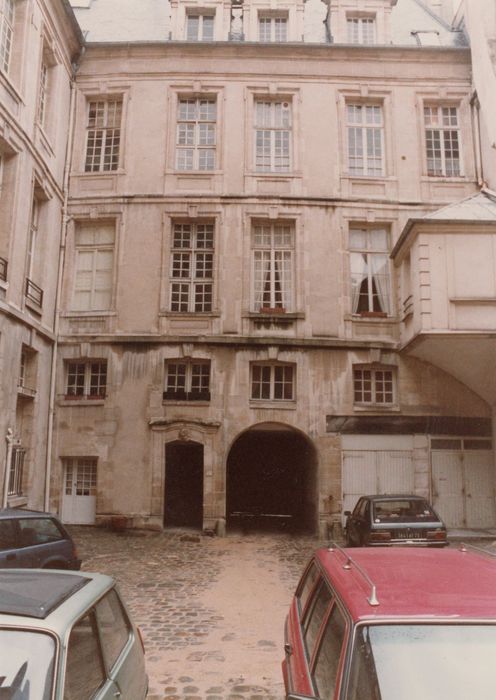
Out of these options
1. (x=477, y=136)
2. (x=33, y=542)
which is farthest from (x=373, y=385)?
(x=33, y=542)

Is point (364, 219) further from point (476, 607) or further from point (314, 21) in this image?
point (476, 607)

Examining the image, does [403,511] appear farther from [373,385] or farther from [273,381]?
[273,381]

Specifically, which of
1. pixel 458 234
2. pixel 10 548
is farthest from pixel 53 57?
pixel 10 548

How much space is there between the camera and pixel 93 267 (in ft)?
59.4

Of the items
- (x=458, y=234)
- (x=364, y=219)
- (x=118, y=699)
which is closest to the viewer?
(x=118, y=699)

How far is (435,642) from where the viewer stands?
274 centimetres

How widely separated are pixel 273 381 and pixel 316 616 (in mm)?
13241

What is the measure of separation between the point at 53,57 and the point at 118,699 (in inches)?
709

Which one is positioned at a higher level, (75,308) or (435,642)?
(75,308)

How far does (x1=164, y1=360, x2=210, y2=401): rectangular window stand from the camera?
17.0 m

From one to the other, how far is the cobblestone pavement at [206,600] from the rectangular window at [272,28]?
1649 centimetres

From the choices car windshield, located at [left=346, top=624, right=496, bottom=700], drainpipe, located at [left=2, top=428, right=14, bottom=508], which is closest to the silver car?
car windshield, located at [left=346, top=624, right=496, bottom=700]

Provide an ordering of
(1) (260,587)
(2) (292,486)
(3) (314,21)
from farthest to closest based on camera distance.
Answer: (2) (292,486)
(3) (314,21)
(1) (260,587)

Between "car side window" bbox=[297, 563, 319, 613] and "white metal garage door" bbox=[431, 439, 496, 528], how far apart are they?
12805 millimetres
